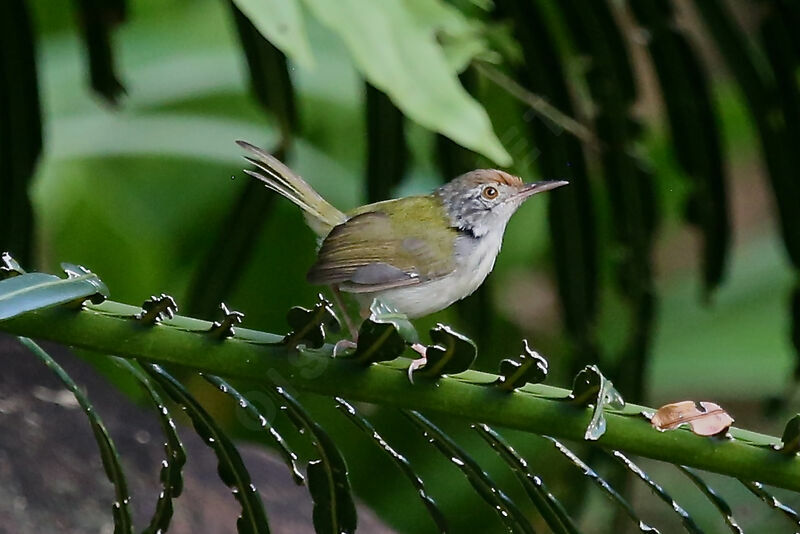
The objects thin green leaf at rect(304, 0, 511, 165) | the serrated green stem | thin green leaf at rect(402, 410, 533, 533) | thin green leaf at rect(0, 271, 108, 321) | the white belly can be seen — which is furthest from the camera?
A: the white belly

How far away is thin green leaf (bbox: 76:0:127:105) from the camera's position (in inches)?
71.3

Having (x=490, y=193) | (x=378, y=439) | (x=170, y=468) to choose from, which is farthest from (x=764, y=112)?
(x=170, y=468)

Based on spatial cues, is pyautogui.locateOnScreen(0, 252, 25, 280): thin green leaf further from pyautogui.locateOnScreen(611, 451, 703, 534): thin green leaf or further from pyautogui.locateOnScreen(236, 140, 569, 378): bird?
pyautogui.locateOnScreen(611, 451, 703, 534): thin green leaf

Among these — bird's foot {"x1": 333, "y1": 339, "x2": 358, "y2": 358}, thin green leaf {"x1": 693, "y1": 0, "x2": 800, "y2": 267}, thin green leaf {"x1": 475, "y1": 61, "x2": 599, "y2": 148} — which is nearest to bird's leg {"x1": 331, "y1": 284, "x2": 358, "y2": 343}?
bird's foot {"x1": 333, "y1": 339, "x2": 358, "y2": 358}

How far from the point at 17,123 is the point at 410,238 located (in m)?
0.61

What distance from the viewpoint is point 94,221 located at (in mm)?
3232

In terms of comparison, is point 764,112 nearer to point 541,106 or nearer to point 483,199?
point 541,106

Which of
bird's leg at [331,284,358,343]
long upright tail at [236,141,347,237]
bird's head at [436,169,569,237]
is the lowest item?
bird's leg at [331,284,358,343]

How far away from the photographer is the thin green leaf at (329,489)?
3.71 feet

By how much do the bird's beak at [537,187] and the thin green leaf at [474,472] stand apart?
51cm

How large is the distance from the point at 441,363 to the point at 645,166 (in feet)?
A: 4.87

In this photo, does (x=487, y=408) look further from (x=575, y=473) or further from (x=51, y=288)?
(x=575, y=473)

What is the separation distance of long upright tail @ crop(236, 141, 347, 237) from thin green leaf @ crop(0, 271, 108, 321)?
50cm

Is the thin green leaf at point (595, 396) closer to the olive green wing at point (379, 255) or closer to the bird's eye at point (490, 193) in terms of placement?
the olive green wing at point (379, 255)
